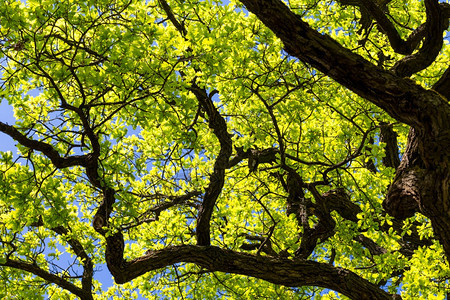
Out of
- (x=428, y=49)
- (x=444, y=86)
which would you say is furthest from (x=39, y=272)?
(x=428, y=49)

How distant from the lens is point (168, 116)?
625cm

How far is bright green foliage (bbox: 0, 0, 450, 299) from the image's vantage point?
577 cm

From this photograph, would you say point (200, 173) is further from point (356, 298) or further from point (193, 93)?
point (356, 298)

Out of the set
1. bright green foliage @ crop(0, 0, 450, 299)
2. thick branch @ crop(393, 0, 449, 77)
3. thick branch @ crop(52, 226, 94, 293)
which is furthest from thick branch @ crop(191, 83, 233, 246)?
thick branch @ crop(52, 226, 94, 293)

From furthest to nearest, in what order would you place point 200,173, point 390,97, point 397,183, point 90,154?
point 200,173 → point 90,154 → point 397,183 → point 390,97

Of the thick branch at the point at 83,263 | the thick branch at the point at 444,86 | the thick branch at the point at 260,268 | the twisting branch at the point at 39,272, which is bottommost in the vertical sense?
the thick branch at the point at 260,268

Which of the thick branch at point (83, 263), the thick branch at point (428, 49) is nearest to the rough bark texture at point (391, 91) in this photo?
the thick branch at point (428, 49)

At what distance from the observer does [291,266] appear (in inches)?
293

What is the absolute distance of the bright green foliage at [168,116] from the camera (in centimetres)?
577

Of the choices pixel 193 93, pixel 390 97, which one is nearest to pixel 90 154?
pixel 193 93

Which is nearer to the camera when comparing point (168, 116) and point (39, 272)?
point (168, 116)

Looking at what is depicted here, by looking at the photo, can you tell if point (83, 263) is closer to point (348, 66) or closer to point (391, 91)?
point (348, 66)

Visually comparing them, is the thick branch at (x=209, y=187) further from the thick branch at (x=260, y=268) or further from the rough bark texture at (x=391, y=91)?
the rough bark texture at (x=391, y=91)

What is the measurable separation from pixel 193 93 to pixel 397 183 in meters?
3.99
